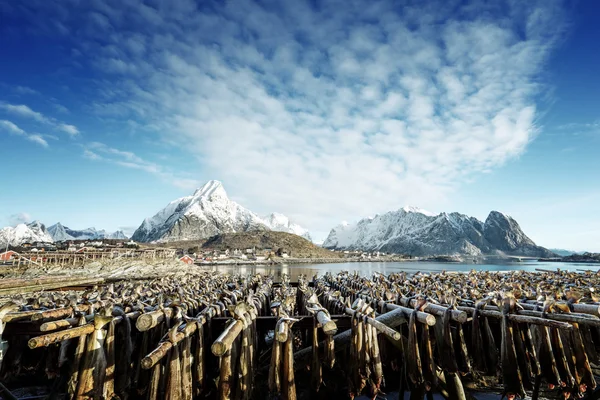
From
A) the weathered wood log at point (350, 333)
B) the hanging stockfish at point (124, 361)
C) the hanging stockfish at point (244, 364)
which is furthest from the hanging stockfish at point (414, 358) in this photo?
the hanging stockfish at point (124, 361)

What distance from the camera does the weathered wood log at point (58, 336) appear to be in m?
4.11

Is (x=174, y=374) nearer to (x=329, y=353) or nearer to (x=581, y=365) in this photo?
(x=329, y=353)

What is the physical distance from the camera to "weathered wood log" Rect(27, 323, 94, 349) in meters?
4.11

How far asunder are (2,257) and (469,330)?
107 m

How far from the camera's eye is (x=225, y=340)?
4.07 m

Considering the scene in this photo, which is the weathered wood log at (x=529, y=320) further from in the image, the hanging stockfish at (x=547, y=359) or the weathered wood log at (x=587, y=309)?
the weathered wood log at (x=587, y=309)

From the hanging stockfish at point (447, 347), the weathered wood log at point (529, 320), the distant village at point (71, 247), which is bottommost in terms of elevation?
the hanging stockfish at point (447, 347)

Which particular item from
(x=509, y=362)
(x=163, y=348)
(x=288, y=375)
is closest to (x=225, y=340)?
(x=163, y=348)

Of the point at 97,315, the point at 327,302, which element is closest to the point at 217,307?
the point at 97,315

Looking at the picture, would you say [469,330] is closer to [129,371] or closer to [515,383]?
[515,383]

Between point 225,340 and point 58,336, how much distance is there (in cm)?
263

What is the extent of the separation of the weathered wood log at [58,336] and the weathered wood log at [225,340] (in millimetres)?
2282

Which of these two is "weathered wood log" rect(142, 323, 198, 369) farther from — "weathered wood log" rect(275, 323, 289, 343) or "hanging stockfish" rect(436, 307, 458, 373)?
"hanging stockfish" rect(436, 307, 458, 373)

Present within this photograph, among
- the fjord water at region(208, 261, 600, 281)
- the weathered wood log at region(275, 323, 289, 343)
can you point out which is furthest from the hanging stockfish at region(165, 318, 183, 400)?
the fjord water at region(208, 261, 600, 281)
